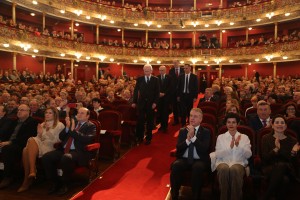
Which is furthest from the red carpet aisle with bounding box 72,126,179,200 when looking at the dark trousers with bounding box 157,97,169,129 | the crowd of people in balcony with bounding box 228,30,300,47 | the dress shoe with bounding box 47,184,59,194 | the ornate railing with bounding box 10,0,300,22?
the crowd of people in balcony with bounding box 228,30,300,47

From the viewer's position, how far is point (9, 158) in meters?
4.23

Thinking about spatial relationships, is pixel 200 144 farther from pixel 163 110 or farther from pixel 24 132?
pixel 163 110

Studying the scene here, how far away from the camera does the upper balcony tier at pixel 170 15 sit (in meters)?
18.2

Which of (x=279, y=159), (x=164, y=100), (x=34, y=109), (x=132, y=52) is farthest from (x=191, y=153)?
(x=132, y=52)

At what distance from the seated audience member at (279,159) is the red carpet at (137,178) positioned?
1318 millimetres

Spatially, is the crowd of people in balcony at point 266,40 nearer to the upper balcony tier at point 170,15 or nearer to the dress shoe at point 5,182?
the upper balcony tier at point 170,15

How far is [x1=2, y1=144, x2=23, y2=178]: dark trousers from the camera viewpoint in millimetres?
4211

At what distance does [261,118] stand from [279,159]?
1099 millimetres

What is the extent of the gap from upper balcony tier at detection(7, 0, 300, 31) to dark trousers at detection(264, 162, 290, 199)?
16424mm

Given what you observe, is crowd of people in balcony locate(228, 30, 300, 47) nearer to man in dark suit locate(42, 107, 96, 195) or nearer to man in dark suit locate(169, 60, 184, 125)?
man in dark suit locate(169, 60, 184, 125)

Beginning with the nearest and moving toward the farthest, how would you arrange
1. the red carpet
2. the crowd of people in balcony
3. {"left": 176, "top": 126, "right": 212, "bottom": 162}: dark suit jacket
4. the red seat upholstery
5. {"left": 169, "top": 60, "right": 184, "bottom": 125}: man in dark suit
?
{"left": 176, "top": 126, "right": 212, "bottom": 162}: dark suit jacket < the red carpet < the red seat upholstery < {"left": 169, "top": 60, "right": 184, "bottom": 125}: man in dark suit < the crowd of people in balcony

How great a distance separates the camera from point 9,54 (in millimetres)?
17000

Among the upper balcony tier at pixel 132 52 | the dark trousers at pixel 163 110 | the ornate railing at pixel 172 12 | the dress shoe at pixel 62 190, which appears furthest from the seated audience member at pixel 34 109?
the ornate railing at pixel 172 12

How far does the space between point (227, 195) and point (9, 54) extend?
55.0 ft
